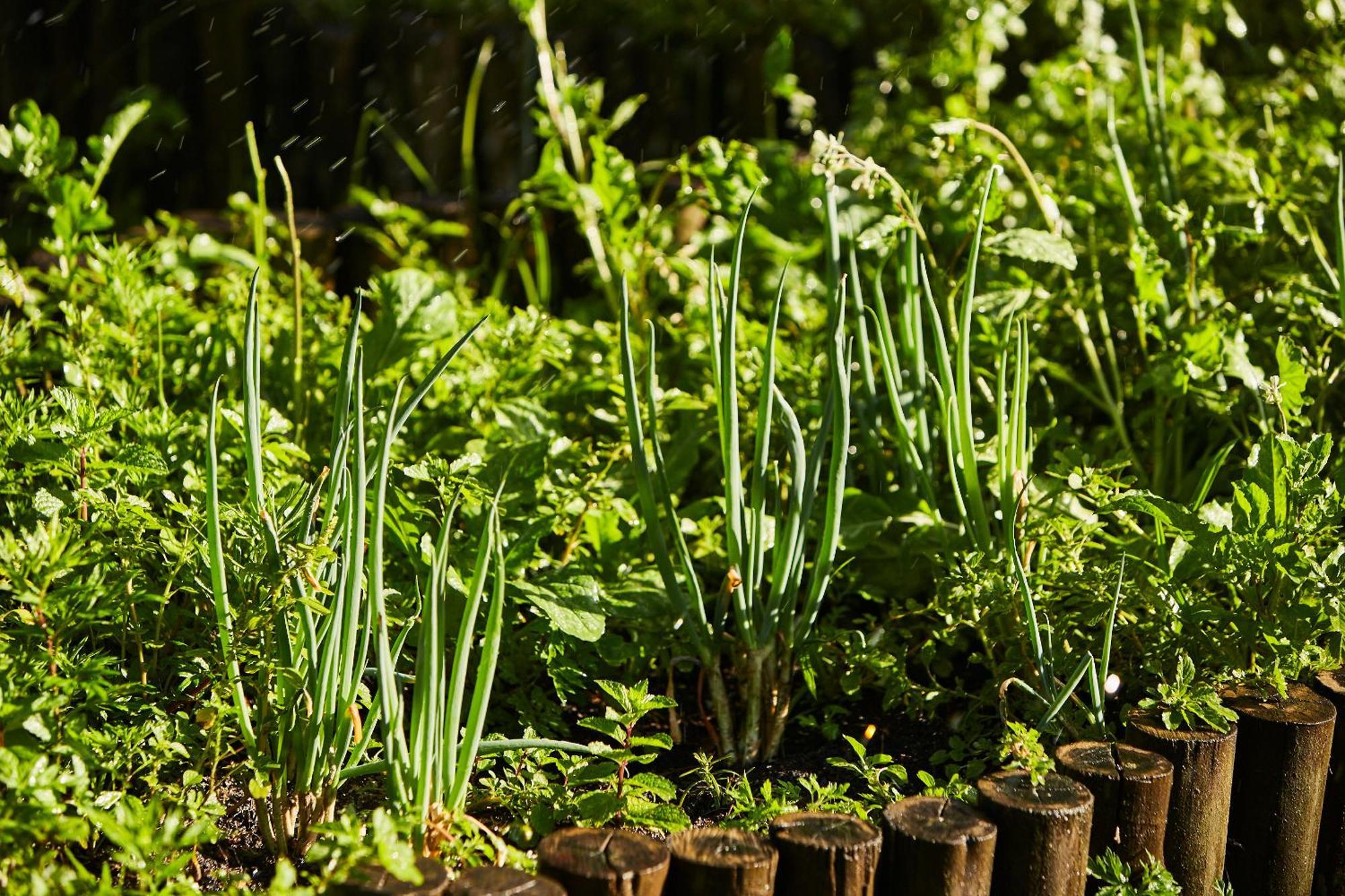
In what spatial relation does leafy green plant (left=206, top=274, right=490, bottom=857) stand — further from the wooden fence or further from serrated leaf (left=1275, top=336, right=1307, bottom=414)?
serrated leaf (left=1275, top=336, right=1307, bottom=414)

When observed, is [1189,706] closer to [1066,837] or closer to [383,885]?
[1066,837]

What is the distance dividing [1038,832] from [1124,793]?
15cm

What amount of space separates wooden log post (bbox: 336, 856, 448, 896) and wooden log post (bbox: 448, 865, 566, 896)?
0.7 inches

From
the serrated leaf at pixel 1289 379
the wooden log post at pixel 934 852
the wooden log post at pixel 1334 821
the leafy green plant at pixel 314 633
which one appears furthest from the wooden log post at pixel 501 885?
the serrated leaf at pixel 1289 379

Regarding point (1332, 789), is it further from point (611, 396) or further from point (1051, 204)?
point (611, 396)

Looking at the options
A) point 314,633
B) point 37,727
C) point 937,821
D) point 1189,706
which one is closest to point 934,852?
point 937,821

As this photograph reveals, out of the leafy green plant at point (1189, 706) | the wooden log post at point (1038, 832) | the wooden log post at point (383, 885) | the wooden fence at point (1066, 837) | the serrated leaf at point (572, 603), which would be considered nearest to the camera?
the wooden log post at point (383, 885)

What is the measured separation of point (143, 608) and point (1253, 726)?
1352 mm

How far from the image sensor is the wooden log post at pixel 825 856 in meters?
1.17

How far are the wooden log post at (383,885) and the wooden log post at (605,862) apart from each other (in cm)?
11

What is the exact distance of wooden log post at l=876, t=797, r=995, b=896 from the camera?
3.91 ft

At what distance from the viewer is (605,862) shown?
1110mm

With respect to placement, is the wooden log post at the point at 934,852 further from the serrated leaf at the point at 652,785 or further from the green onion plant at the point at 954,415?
the green onion plant at the point at 954,415

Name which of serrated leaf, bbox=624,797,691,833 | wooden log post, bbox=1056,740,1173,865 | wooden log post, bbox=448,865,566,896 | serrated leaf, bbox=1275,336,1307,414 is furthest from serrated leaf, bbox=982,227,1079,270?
wooden log post, bbox=448,865,566,896
